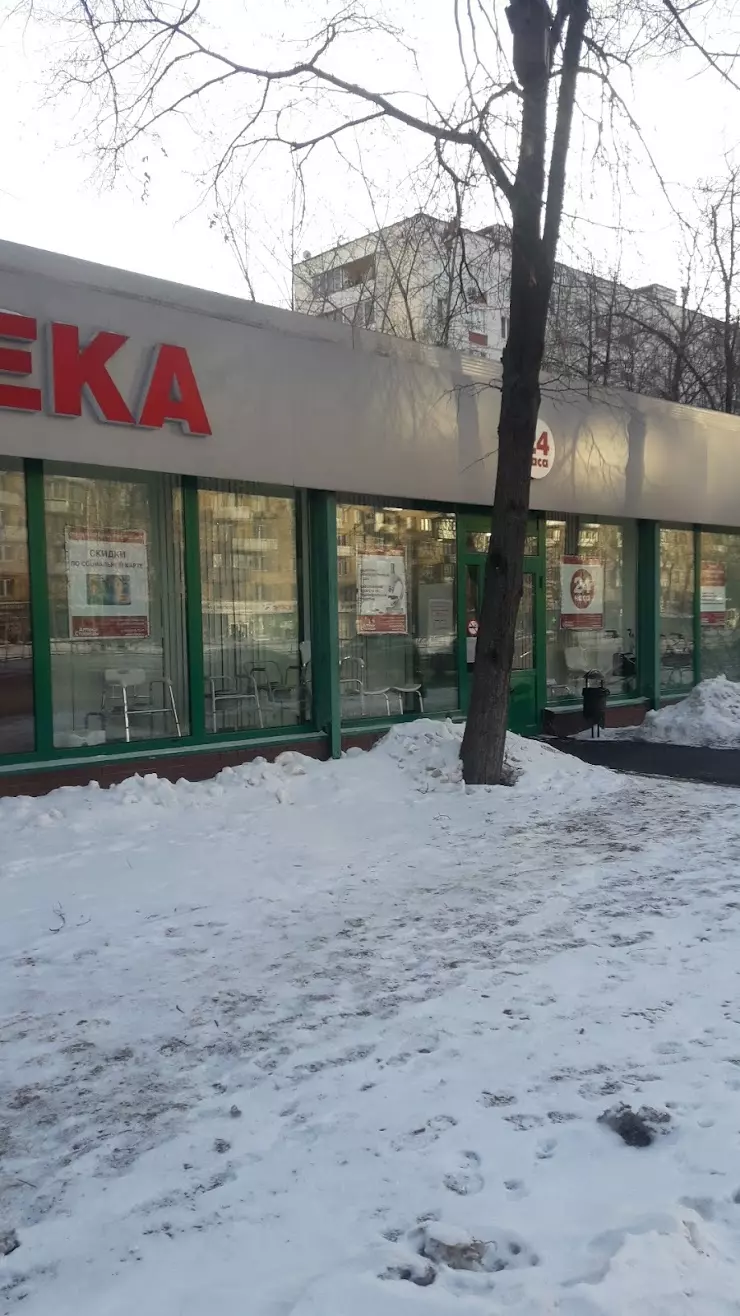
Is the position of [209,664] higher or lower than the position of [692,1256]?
higher

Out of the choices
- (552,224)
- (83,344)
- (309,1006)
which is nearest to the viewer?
(309,1006)

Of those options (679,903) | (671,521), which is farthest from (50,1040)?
(671,521)

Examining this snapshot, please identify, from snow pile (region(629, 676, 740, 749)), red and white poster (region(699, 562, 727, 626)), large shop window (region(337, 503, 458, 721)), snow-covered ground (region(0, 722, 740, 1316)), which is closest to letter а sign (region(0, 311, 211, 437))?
large shop window (region(337, 503, 458, 721))

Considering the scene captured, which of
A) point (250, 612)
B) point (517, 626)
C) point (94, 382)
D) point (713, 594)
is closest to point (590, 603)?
point (517, 626)

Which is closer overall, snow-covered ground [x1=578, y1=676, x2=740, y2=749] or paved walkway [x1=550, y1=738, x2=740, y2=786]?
paved walkway [x1=550, y1=738, x2=740, y2=786]

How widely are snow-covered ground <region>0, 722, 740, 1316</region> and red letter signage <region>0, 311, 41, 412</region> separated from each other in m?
3.19

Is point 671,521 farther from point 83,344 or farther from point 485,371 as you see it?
point 83,344

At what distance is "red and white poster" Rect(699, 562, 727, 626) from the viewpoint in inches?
620

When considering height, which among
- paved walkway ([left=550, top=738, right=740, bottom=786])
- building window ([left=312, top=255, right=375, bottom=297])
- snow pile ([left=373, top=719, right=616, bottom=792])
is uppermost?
building window ([left=312, top=255, right=375, bottom=297])

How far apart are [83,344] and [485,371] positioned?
5355mm

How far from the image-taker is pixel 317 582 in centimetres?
1018

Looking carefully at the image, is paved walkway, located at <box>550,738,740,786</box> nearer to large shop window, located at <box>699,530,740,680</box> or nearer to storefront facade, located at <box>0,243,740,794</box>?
storefront facade, located at <box>0,243,740,794</box>

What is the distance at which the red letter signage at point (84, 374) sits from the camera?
24.8 ft

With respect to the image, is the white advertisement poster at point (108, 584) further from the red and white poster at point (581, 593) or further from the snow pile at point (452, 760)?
the red and white poster at point (581, 593)
